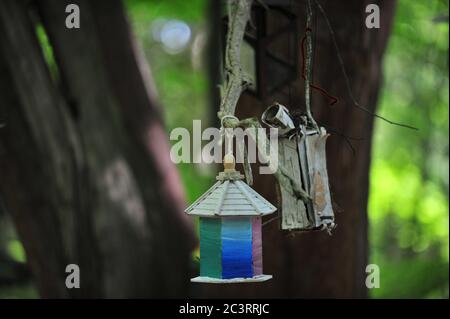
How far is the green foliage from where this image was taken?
4.24 metres

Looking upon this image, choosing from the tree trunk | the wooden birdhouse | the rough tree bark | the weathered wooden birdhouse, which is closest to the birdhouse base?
the wooden birdhouse

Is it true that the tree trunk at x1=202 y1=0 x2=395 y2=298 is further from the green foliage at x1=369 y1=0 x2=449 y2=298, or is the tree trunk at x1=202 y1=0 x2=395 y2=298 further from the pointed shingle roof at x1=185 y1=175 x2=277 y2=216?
the pointed shingle roof at x1=185 y1=175 x2=277 y2=216

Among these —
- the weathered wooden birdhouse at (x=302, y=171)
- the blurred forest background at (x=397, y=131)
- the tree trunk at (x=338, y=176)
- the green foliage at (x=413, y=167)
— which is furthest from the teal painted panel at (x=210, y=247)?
the green foliage at (x=413, y=167)

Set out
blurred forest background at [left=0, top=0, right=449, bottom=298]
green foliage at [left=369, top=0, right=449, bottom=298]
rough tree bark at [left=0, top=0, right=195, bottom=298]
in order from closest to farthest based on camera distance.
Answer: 1. rough tree bark at [left=0, top=0, right=195, bottom=298]
2. green foliage at [left=369, top=0, right=449, bottom=298]
3. blurred forest background at [left=0, top=0, right=449, bottom=298]

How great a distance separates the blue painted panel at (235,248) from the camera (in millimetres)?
1565

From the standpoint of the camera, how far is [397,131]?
8.05 metres

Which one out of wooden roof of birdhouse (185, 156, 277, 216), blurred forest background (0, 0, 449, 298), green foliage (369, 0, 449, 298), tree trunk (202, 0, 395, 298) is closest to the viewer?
wooden roof of birdhouse (185, 156, 277, 216)

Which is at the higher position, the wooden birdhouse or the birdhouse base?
the wooden birdhouse

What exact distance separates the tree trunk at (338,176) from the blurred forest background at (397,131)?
1.94ft

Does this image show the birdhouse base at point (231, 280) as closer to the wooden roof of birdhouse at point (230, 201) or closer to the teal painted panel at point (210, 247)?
the teal painted panel at point (210, 247)

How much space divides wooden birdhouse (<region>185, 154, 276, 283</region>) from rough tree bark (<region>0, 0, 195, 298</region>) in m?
1.89

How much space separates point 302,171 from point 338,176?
155cm

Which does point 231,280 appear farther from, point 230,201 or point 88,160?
point 88,160

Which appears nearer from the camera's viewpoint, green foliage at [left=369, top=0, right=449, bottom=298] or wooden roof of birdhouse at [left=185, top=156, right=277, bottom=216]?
wooden roof of birdhouse at [left=185, top=156, right=277, bottom=216]
